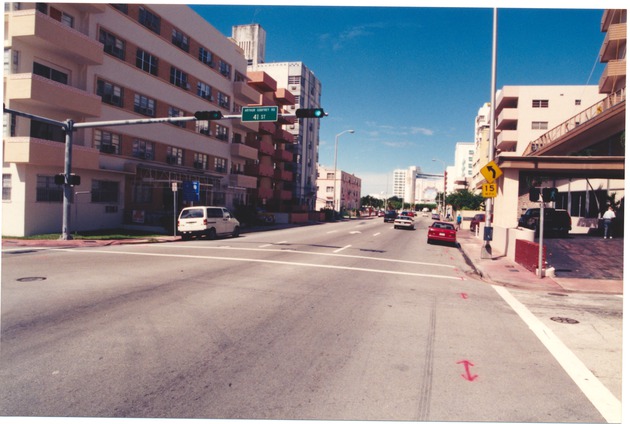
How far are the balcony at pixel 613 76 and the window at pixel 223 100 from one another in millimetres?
33402

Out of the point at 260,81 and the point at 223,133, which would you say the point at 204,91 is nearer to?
the point at 223,133

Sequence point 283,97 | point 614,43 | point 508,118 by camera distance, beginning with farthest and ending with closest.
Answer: point 508,118 < point 283,97 < point 614,43

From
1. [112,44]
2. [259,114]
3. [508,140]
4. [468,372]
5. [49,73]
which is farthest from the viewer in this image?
[508,140]

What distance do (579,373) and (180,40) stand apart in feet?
119

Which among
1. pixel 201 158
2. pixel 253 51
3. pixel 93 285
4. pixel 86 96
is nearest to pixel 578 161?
pixel 93 285

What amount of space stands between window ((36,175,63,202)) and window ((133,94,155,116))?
907cm

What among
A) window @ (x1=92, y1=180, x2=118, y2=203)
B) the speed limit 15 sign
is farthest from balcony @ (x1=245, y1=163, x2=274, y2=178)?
the speed limit 15 sign

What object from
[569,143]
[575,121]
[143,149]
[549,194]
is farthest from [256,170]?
[549,194]

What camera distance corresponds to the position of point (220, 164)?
41.5 metres

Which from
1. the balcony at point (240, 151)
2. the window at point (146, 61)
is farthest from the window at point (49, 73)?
the balcony at point (240, 151)

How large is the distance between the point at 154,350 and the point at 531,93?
66.5 metres

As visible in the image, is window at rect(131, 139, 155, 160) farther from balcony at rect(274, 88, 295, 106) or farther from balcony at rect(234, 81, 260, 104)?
balcony at rect(274, 88, 295, 106)

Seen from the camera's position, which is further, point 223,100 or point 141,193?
point 223,100

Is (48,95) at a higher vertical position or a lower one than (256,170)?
higher
